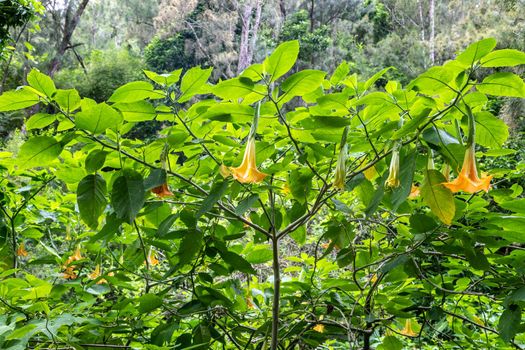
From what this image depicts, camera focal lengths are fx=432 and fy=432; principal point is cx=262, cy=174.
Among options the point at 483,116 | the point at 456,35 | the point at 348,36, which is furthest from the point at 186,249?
the point at 348,36

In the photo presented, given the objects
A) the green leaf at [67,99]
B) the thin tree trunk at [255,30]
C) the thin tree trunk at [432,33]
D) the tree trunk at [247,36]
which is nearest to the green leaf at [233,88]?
the green leaf at [67,99]

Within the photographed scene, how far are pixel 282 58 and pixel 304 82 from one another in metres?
0.05

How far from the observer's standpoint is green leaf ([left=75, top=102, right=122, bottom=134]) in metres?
0.67

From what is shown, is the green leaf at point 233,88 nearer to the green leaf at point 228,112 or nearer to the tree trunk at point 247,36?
the green leaf at point 228,112

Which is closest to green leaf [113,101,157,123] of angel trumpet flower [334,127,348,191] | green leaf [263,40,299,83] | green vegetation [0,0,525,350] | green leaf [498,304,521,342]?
green vegetation [0,0,525,350]

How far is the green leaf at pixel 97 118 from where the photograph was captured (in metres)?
0.67

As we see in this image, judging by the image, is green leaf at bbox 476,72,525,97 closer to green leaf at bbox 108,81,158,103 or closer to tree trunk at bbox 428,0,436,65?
green leaf at bbox 108,81,158,103

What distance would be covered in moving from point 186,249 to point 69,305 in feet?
1.43

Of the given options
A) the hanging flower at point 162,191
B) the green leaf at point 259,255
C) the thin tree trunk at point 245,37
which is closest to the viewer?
the hanging flower at point 162,191

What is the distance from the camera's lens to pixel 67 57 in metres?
15.9

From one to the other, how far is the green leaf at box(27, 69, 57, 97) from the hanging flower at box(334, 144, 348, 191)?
49cm

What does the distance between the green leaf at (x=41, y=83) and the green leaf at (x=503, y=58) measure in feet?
2.16

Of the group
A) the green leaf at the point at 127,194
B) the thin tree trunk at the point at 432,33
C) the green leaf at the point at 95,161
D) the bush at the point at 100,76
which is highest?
the green leaf at the point at 95,161

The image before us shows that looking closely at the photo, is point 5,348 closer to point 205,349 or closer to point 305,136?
point 205,349
